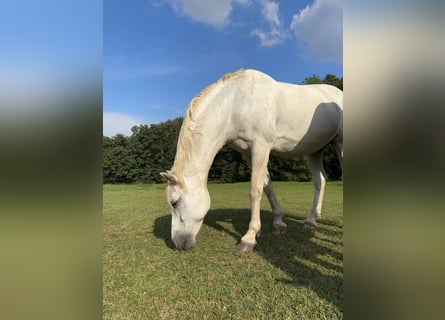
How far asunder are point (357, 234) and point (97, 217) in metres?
0.66

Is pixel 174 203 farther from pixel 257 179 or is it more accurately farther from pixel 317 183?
pixel 317 183

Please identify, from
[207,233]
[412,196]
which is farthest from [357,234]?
[207,233]

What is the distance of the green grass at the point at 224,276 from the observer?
232 cm

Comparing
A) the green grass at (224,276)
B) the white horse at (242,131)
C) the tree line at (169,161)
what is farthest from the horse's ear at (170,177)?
the tree line at (169,161)

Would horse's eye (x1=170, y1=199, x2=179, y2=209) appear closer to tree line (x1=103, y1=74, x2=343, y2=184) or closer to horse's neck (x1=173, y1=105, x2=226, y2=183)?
horse's neck (x1=173, y1=105, x2=226, y2=183)

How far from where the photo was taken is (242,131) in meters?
4.18

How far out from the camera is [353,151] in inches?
23.4

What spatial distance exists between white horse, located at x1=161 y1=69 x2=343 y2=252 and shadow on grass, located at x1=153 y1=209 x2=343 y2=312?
486 millimetres

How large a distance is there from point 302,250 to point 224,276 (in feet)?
4.40

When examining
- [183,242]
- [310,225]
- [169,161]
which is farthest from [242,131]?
[169,161]

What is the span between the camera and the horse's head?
3891 mm

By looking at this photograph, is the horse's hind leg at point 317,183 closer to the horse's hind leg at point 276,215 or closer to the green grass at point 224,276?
the green grass at point 224,276

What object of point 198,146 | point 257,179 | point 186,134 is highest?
point 186,134

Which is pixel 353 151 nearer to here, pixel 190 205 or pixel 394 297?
pixel 394 297
